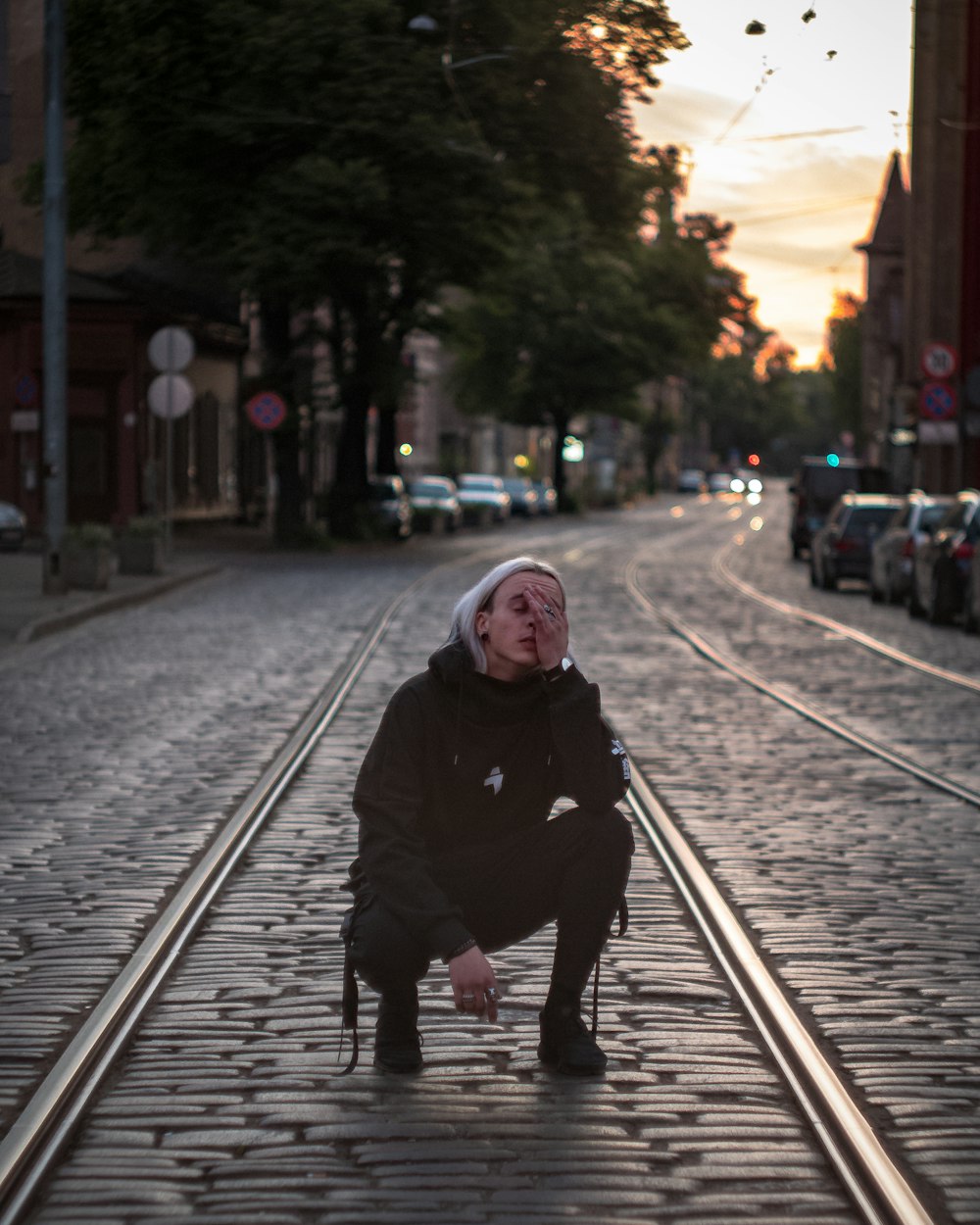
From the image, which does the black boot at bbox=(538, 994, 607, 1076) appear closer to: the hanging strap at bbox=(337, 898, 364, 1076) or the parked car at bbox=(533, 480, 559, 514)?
the hanging strap at bbox=(337, 898, 364, 1076)

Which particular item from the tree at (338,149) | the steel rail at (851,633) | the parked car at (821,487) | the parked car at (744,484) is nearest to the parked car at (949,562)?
the steel rail at (851,633)

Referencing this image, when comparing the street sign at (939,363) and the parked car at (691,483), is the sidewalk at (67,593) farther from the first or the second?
the parked car at (691,483)

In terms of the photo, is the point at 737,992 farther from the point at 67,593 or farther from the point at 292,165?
the point at 292,165

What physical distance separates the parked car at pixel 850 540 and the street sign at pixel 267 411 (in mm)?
11904

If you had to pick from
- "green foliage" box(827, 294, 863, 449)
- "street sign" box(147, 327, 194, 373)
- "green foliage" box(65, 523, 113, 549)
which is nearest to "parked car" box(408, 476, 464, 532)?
"street sign" box(147, 327, 194, 373)

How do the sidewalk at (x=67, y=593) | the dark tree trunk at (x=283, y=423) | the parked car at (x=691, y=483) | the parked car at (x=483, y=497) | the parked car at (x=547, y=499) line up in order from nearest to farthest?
1. the sidewalk at (x=67, y=593)
2. the dark tree trunk at (x=283, y=423)
3. the parked car at (x=483, y=497)
4. the parked car at (x=547, y=499)
5. the parked car at (x=691, y=483)

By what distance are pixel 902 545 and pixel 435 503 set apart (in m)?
31.9

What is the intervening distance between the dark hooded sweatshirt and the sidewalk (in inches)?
556

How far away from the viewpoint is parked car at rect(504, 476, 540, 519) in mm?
76750

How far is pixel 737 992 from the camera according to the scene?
6.25 m

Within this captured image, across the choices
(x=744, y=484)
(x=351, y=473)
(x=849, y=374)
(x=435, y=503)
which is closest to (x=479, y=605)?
(x=351, y=473)

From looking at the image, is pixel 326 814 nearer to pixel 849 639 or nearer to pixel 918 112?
pixel 849 639

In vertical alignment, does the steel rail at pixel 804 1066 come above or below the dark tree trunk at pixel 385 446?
below

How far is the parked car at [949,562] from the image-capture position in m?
23.9
